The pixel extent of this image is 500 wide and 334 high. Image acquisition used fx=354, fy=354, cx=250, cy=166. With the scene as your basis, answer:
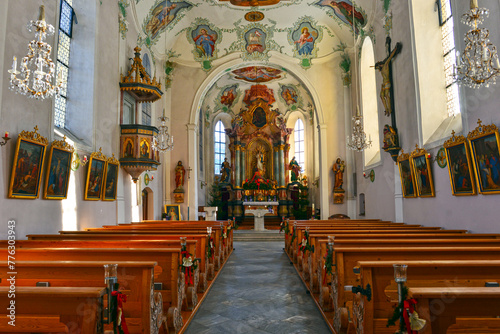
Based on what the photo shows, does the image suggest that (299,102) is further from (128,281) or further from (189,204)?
(128,281)

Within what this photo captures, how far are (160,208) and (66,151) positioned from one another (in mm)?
8008

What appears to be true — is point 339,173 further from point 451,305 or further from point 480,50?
point 451,305

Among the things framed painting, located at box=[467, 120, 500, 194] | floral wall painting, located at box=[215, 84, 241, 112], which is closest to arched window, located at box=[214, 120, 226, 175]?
floral wall painting, located at box=[215, 84, 241, 112]

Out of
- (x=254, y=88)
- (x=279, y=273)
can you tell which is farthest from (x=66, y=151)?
(x=254, y=88)

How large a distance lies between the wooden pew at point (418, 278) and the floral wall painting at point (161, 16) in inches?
496

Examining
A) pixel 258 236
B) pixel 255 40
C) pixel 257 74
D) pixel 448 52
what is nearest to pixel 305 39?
pixel 255 40

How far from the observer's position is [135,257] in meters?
3.56

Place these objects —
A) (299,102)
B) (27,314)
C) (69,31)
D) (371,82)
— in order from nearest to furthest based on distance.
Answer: (27,314) < (69,31) < (371,82) < (299,102)

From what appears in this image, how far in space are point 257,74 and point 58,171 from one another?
46.1 feet

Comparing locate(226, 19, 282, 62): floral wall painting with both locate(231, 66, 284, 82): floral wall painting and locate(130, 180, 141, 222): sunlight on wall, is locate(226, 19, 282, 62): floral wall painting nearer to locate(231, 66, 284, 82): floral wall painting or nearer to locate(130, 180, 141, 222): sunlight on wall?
locate(231, 66, 284, 82): floral wall painting

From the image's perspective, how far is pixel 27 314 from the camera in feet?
6.65

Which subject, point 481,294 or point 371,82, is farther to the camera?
point 371,82

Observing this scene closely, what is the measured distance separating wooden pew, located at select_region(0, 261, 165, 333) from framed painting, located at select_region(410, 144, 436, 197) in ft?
21.9

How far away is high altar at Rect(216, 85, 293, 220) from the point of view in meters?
21.1
